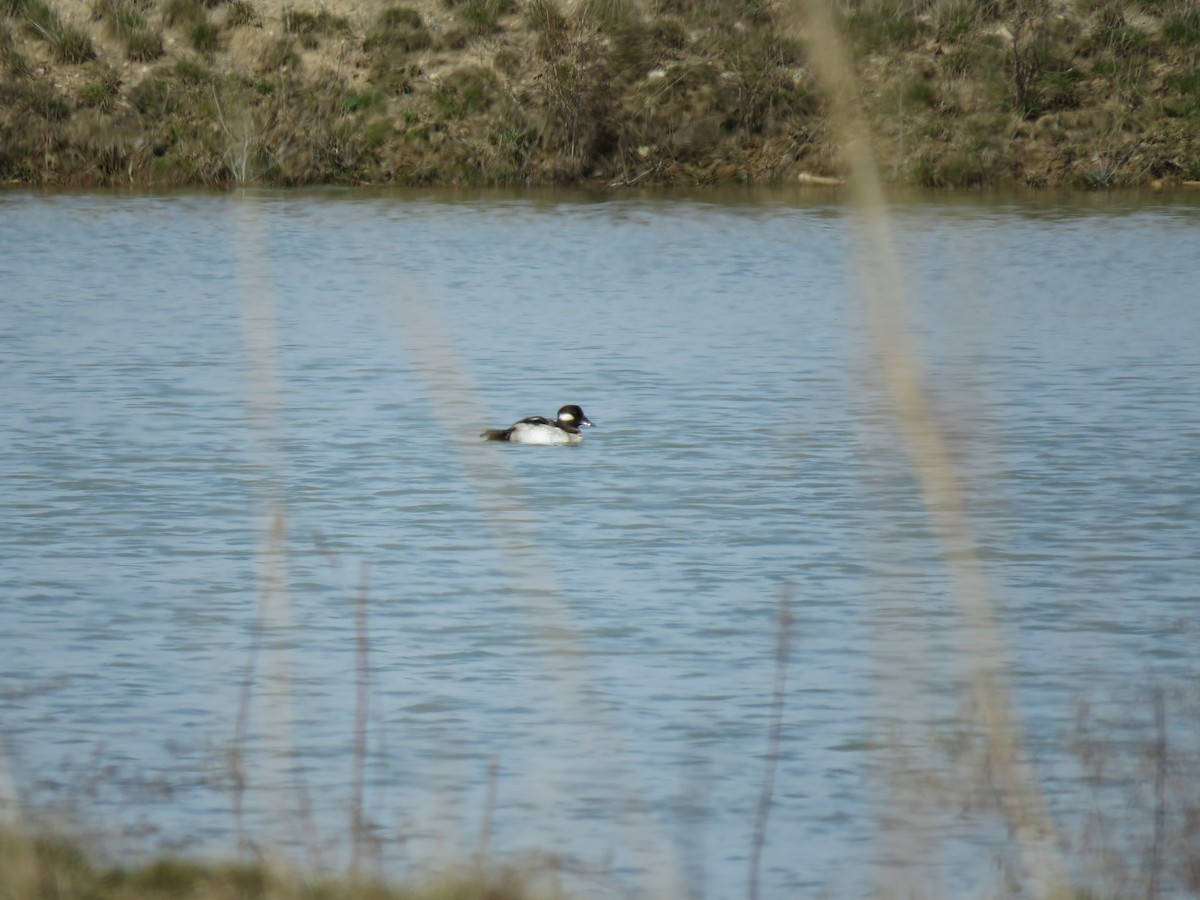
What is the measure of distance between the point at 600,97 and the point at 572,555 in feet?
78.1

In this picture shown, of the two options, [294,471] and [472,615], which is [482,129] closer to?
[294,471]

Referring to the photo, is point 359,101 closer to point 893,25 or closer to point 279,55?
point 279,55

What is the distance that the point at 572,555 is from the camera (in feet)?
30.6

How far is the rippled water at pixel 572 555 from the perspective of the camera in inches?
215

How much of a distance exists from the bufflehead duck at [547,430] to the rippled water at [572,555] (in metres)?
0.09

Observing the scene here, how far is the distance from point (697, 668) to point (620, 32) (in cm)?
2776

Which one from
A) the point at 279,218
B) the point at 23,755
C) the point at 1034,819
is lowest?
the point at 279,218

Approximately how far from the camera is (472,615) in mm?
8086

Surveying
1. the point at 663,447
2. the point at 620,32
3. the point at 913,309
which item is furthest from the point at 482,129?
the point at 663,447

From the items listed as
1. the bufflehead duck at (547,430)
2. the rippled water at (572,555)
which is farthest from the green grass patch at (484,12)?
the bufflehead duck at (547,430)

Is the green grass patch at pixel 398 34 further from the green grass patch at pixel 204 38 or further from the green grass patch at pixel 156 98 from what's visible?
the green grass patch at pixel 156 98

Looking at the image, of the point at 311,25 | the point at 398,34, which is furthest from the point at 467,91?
the point at 311,25

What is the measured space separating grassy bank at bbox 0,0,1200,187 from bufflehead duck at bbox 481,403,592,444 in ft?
62.2

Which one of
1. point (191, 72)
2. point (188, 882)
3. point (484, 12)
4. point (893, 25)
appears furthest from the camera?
point (484, 12)
